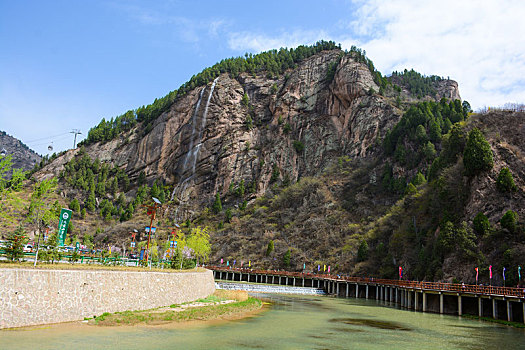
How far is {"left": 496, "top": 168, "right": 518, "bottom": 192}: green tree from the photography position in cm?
5206

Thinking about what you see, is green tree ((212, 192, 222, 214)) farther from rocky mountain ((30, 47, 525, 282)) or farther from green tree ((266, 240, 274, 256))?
green tree ((266, 240, 274, 256))

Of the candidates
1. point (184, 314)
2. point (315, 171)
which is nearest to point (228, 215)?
point (315, 171)

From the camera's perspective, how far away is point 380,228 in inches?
3300

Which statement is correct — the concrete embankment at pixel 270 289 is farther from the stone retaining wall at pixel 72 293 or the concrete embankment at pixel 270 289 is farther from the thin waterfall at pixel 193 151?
the thin waterfall at pixel 193 151

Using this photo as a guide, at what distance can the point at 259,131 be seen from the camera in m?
150

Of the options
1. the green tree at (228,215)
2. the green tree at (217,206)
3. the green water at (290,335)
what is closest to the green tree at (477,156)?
the green water at (290,335)

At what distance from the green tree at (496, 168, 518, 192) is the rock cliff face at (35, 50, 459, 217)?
68.7 meters

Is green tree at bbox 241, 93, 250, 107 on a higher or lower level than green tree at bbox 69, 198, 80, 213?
higher

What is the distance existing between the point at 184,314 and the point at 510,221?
39.1 metres

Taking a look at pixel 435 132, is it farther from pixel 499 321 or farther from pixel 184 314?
pixel 184 314

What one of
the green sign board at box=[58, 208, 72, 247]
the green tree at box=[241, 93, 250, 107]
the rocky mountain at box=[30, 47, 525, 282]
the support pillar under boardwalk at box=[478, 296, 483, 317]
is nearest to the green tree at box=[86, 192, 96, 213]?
the rocky mountain at box=[30, 47, 525, 282]

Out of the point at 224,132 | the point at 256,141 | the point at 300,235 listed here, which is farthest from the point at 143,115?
the point at 300,235

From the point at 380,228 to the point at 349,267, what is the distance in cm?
1044

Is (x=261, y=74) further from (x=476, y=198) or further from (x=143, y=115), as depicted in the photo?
(x=476, y=198)
